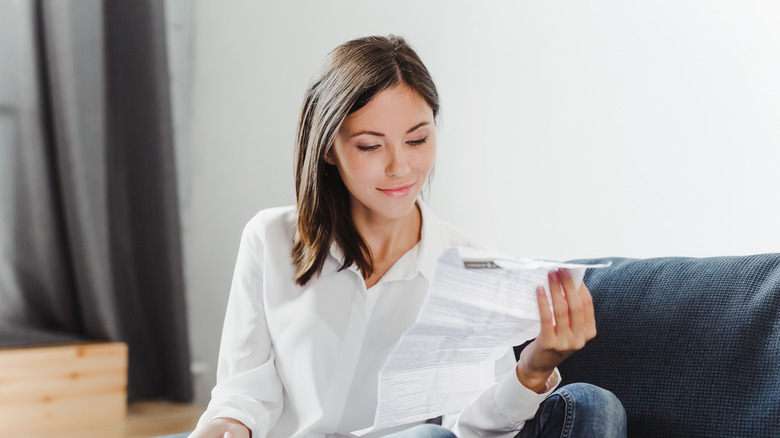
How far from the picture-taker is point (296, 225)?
133 cm

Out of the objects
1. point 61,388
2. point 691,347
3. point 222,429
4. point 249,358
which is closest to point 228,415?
point 222,429

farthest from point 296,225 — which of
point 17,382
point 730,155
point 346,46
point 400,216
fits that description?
point 17,382

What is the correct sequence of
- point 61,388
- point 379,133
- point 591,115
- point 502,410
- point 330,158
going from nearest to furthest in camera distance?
point 502,410 < point 379,133 < point 330,158 < point 591,115 < point 61,388

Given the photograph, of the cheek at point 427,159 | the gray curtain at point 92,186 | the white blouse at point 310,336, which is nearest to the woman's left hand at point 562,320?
the white blouse at point 310,336

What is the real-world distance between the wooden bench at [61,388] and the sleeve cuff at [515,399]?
194 centimetres

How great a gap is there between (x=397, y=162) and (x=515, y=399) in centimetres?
38

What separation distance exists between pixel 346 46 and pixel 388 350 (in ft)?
1.63

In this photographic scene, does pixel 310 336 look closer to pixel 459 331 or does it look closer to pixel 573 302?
pixel 459 331

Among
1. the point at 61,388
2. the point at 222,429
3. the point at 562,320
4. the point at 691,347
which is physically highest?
the point at 562,320

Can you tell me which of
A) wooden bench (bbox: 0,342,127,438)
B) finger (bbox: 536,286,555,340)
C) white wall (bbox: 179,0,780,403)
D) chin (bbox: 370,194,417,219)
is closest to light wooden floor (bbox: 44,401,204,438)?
wooden bench (bbox: 0,342,127,438)

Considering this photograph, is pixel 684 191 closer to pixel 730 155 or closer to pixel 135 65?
pixel 730 155

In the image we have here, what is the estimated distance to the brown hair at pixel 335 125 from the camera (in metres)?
1.17

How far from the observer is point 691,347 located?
1166 millimetres

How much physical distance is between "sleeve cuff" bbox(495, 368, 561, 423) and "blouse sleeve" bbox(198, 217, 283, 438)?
379mm
